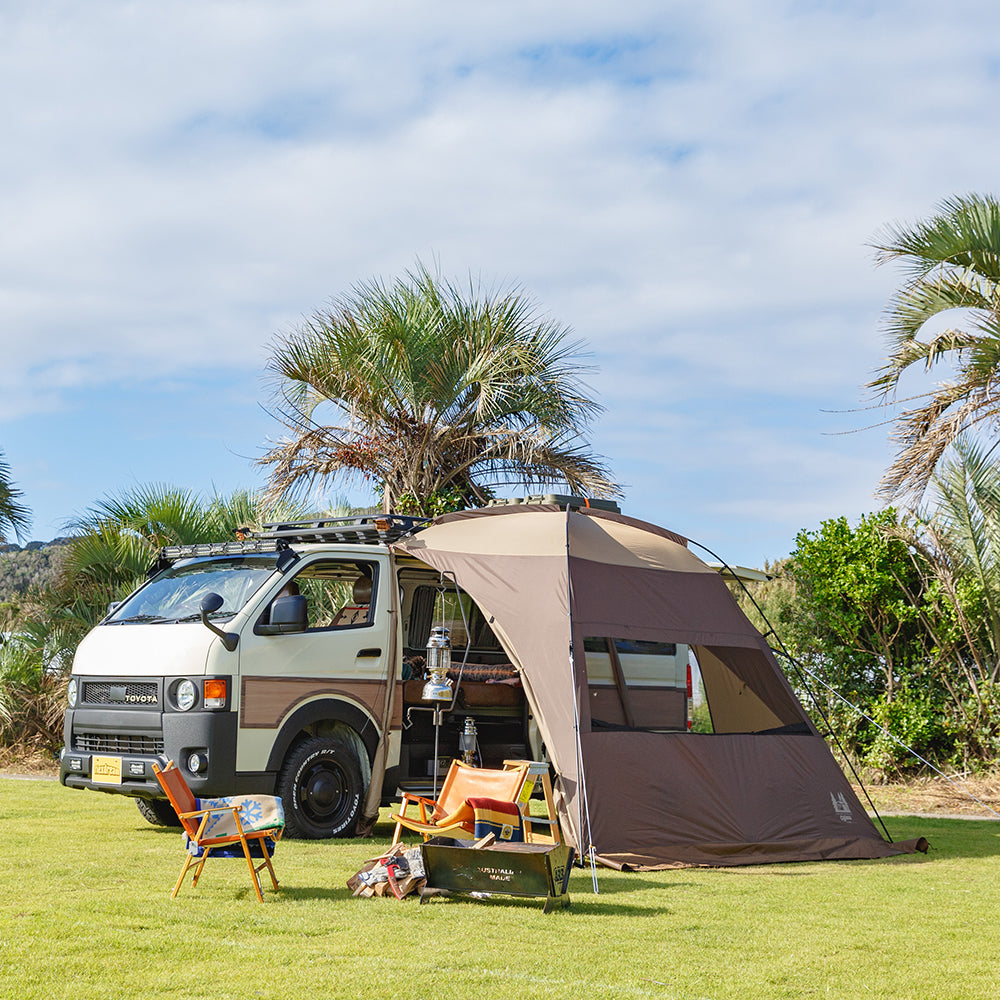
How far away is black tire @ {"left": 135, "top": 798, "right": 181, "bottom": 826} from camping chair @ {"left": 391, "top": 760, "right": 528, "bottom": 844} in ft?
8.99

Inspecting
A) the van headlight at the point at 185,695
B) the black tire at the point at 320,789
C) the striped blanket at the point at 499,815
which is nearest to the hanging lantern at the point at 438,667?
the black tire at the point at 320,789

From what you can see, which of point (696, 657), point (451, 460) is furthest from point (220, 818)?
point (451, 460)

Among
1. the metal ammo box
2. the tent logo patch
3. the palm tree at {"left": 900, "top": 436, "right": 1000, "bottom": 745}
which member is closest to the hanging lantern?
the metal ammo box

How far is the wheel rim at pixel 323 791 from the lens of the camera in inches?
378

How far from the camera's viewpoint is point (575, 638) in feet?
30.7

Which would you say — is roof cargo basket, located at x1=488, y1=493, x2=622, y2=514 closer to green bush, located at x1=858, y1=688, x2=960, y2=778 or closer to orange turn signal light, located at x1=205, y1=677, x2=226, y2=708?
orange turn signal light, located at x1=205, y1=677, x2=226, y2=708

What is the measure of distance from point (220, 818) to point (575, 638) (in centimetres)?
316

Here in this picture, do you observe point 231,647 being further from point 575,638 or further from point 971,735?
point 971,735

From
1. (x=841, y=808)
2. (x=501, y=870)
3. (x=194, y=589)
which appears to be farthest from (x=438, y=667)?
(x=841, y=808)

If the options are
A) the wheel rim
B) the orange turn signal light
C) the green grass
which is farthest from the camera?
the wheel rim

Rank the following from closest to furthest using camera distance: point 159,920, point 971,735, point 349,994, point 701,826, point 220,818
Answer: point 349,994 < point 159,920 < point 220,818 < point 701,826 < point 971,735

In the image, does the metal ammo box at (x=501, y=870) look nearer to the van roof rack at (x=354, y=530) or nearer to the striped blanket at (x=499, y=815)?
the striped blanket at (x=499, y=815)

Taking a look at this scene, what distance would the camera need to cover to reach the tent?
9172 mm

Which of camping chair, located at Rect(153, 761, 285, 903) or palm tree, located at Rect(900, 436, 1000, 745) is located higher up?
palm tree, located at Rect(900, 436, 1000, 745)
